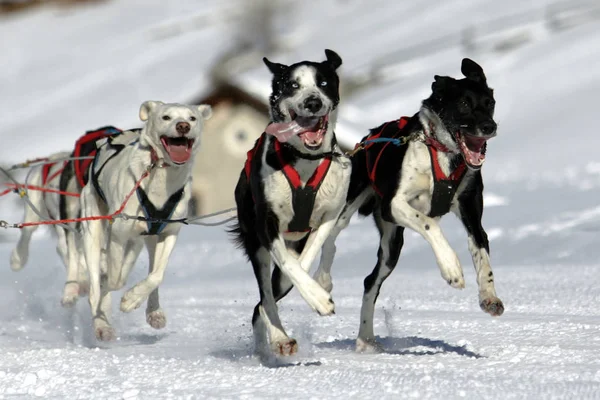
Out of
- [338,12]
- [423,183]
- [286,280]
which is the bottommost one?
[286,280]

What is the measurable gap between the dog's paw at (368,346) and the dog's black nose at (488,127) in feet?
4.23

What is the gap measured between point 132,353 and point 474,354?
1710 mm

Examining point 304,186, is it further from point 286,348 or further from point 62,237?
point 62,237

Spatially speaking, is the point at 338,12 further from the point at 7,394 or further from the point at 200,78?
the point at 7,394

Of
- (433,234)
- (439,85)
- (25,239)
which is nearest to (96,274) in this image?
(25,239)

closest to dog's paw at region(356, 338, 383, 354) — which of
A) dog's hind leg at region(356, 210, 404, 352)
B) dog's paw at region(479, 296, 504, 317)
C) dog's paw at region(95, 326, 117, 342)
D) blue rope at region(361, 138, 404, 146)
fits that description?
dog's hind leg at region(356, 210, 404, 352)

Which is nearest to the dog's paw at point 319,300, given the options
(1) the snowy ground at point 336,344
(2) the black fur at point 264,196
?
(1) the snowy ground at point 336,344

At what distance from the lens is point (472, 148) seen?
5.11 meters

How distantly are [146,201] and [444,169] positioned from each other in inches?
64.5

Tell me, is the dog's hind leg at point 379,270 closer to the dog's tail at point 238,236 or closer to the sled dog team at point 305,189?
the sled dog team at point 305,189

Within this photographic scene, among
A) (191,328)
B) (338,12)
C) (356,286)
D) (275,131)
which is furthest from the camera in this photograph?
(338,12)

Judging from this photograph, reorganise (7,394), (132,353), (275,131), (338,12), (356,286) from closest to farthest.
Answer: (7,394)
(275,131)
(132,353)
(356,286)
(338,12)

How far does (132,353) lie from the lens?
558cm

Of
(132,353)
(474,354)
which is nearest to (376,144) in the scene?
(474,354)
